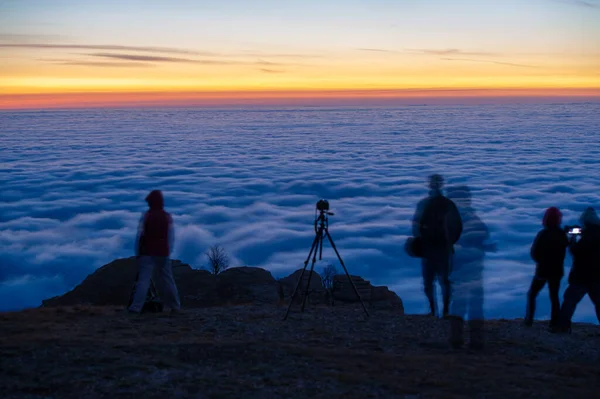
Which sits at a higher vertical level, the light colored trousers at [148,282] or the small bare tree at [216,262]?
the small bare tree at [216,262]

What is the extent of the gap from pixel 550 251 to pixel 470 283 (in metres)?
1.22

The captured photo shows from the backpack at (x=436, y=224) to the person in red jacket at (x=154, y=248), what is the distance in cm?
298

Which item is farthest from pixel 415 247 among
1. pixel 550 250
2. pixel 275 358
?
pixel 275 358

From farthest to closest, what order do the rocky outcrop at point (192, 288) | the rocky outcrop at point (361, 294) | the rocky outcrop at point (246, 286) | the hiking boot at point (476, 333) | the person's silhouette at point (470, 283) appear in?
the rocky outcrop at point (192, 288), the rocky outcrop at point (246, 286), the rocky outcrop at point (361, 294), the hiking boot at point (476, 333), the person's silhouette at point (470, 283)

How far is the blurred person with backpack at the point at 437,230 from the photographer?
736 cm

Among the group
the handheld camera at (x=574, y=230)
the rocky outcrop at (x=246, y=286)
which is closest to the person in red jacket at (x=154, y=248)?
the rocky outcrop at (x=246, y=286)

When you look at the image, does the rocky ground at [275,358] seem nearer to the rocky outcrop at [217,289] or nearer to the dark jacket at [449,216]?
the dark jacket at [449,216]

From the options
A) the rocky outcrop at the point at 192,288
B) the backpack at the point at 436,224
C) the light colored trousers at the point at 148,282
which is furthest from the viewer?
the rocky outcrop at the point at 192,288

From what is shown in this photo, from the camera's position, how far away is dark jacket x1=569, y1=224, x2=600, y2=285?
7285 mm

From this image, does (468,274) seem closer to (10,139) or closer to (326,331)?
(326,331)

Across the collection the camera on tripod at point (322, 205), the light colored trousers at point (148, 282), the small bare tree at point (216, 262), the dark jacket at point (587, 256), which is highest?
the small bare tree at point (216, 262)

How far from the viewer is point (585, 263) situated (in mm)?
7395

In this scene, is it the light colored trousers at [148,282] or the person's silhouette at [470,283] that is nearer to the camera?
the person's silhouette at [470,283]

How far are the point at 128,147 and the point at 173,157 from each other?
2105 centimetres
